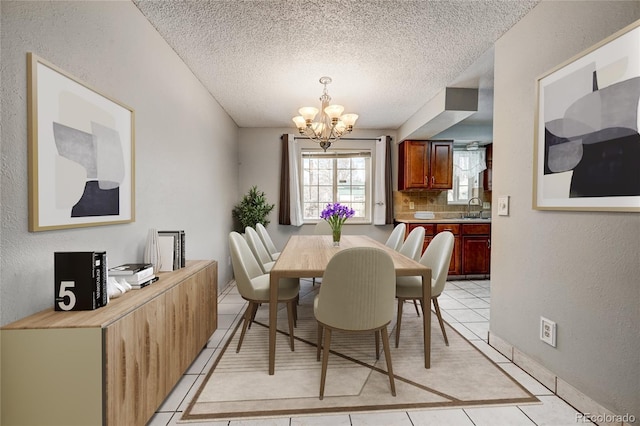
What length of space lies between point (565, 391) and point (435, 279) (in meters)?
0.98

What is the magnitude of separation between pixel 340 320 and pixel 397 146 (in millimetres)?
4130

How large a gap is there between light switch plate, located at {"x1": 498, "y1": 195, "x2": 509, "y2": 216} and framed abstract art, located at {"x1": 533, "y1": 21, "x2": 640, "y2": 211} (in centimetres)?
30

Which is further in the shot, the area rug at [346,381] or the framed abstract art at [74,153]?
the area rug at [346,381]

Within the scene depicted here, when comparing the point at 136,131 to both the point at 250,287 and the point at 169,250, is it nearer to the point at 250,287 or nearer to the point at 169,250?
the point at 169,250

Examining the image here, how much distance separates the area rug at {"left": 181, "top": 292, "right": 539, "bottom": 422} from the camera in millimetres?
1637

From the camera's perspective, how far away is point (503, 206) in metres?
2.24

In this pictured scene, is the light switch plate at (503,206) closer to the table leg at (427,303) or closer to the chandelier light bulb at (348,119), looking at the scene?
the table leg at (427,303)

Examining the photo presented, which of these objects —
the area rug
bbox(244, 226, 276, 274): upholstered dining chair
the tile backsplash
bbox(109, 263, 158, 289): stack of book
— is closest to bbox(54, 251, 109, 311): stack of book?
bbox(109, 263, 158, 289): stack of book

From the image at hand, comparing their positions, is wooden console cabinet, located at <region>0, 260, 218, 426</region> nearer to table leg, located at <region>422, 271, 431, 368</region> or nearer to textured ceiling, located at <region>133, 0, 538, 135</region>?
table leg, located at <region>422, 271, 431, 368</region>

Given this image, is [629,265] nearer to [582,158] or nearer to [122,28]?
[582,158]

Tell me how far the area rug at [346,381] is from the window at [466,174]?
3.55 meters

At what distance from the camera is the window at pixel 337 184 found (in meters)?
5.22

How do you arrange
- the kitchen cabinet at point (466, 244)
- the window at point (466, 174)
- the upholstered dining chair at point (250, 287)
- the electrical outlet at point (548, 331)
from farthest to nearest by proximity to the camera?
1. the window at point (466, 174)
2. the kitchen cabinet at point (466, 244)
3. the upholstered dining chair at point (250, 287)
4. the electrical outlet at point (548, 331)

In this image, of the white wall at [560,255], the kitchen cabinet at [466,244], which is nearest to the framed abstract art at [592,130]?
the white wall at [560,255]
